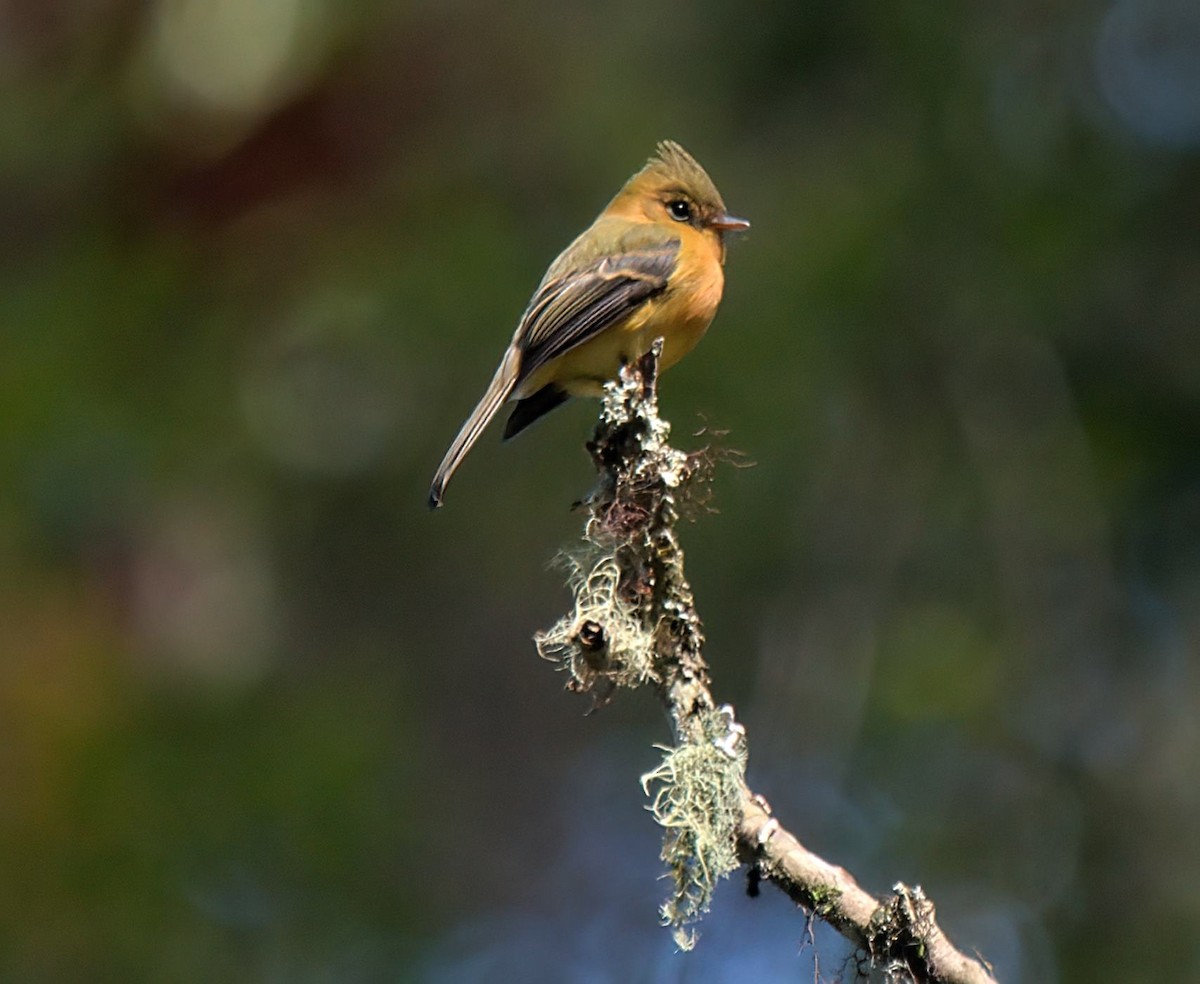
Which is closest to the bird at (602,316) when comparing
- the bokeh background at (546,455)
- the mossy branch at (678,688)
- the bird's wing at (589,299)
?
the bird's wing at (589,299)

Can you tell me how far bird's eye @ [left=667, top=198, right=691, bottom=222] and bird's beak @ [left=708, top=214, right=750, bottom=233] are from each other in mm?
81

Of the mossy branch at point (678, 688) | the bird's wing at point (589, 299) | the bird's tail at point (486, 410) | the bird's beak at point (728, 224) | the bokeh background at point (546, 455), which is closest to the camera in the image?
the mossy branch at point (678, 688)

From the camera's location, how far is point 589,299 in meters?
4.79

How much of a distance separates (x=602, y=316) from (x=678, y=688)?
78.6 inches

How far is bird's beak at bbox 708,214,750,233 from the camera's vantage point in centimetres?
523

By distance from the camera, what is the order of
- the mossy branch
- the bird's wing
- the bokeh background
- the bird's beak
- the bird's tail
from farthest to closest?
1. the bokeh background
2. the bird's beak
3. the bird's wing
4. the bird's tail
5. the mossy branch

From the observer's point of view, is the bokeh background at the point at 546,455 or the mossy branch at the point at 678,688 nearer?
the mossy branch at the point at 678,688

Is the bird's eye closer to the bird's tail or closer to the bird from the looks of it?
the bird

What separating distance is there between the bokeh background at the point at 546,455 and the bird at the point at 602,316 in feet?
3.50

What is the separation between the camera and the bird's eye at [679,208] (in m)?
5.28

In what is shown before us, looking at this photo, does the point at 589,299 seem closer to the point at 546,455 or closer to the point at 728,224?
the point at 728,224

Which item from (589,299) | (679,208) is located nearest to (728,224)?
(679,208)

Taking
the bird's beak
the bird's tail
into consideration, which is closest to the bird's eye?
the bird's beak

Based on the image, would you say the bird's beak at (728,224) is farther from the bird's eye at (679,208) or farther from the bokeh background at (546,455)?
the bokeh background at (546,455)
